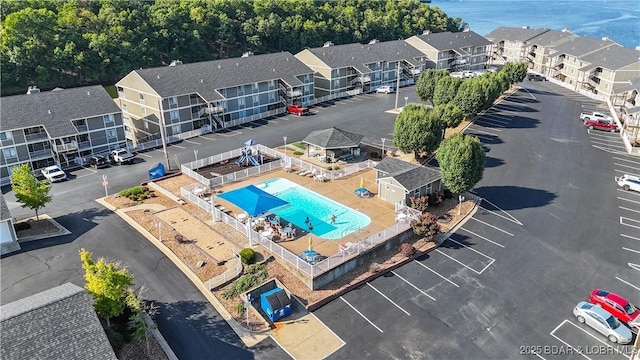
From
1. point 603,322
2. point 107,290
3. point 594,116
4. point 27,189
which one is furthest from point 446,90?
point 107,290

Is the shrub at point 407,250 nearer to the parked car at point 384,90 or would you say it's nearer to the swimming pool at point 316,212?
the swimming pool at point 316,212

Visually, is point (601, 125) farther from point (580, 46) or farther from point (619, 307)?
point (619, 307)

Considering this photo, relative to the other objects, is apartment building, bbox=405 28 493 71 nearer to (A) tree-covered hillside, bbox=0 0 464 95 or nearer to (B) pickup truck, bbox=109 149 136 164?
(A) tree-covered hillside, bbox=0 0 464 95

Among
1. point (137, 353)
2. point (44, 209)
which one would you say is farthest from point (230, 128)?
point (137, 353)

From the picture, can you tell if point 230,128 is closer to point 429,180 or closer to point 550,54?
point 429,180

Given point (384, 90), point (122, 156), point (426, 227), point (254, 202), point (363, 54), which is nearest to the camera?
point (426, 227)

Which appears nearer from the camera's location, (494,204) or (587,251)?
(587,251)

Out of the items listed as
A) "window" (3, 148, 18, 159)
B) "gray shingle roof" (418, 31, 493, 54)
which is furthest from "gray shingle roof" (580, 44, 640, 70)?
"window" (3, 148, 18, 159)
